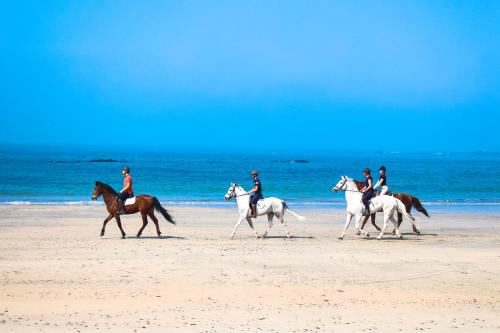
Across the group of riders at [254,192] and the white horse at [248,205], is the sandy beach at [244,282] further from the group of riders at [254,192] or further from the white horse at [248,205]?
the group of riders at [254,192]

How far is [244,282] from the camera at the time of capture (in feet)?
46.1

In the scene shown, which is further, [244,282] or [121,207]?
[121,207]

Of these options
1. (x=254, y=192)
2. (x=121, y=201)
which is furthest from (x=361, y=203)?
(x=121, y=201)

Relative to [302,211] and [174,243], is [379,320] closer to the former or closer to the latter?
[174,243]

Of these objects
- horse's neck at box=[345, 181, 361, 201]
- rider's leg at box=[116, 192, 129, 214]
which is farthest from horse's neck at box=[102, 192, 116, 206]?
horse's neck at box=[345, 181, 361, 201]

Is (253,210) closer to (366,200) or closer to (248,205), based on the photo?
(248,205)

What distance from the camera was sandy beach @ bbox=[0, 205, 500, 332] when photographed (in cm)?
1118

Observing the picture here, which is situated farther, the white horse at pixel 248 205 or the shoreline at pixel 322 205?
the shoreline at pixel 322 205

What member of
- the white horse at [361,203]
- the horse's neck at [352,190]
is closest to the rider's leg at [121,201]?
the white horse at [361,203]

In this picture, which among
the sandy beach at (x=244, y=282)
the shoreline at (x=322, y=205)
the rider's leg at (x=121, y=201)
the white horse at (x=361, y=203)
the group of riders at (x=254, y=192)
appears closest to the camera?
the sandy beach at (x=244, y=282)

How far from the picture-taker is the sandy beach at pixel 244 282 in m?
11.2

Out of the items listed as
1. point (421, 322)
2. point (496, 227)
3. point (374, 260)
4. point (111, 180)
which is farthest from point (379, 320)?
point (111, 180)

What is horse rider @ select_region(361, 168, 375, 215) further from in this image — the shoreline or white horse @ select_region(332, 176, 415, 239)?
the shoreline

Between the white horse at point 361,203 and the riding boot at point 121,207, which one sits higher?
the white horse at point 361,203
